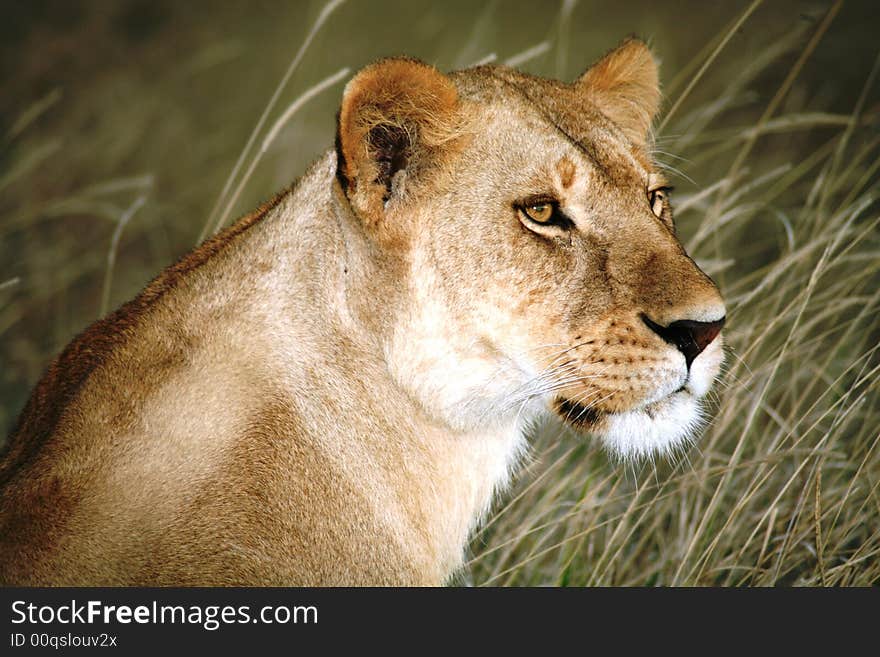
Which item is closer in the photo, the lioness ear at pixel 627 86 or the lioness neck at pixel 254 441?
the lioness neck at pixel 254 441

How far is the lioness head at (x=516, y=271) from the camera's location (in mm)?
2645

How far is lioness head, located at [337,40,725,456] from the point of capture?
8.68 feet

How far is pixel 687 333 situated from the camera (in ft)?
8.61

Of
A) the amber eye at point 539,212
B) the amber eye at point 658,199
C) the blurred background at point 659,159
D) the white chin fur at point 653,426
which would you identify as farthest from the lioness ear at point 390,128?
the blurred background at point 659,159

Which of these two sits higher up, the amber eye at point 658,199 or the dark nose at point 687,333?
the amber eye at point 658,199

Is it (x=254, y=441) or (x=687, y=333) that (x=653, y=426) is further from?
(x=254, y=441)

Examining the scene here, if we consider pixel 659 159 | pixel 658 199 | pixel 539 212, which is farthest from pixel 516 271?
pixel 659 159

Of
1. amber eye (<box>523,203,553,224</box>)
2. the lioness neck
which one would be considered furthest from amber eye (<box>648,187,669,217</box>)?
the lioness neck

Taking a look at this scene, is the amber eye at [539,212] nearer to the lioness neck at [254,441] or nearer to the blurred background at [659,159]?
the lioness neck at [254,441]

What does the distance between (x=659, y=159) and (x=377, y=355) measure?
2.46 metres

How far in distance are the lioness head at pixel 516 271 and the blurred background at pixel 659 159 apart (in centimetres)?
63

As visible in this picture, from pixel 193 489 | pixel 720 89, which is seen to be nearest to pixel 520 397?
pixel 193 489

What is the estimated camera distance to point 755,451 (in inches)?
163

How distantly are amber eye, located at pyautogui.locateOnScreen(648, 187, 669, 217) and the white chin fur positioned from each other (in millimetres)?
591
